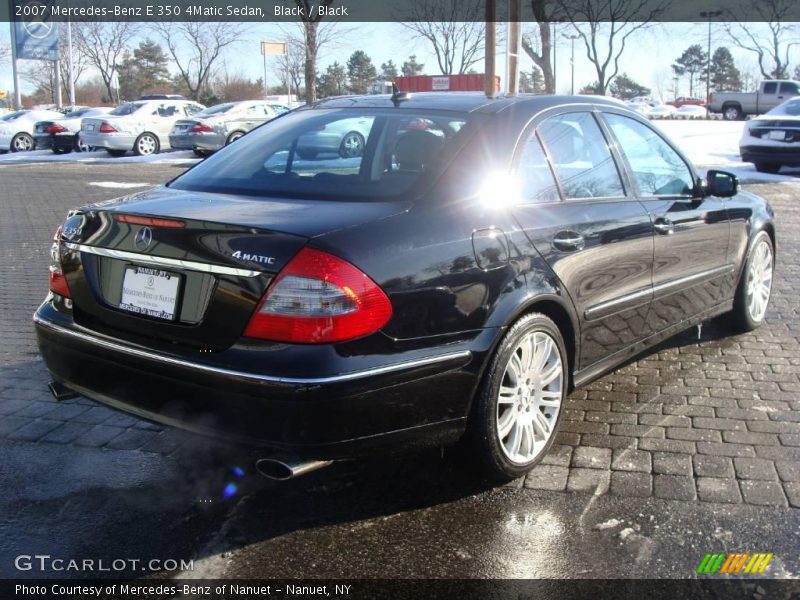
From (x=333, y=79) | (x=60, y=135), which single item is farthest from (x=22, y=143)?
(x=333, y=79)

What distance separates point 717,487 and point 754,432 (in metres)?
0.71

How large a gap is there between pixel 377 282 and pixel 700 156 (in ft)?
63.8

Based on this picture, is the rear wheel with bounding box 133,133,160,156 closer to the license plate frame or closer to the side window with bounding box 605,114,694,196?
the side window with bounding box 605,114,694,196

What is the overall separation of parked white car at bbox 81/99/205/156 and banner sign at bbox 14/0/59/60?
16.6 m

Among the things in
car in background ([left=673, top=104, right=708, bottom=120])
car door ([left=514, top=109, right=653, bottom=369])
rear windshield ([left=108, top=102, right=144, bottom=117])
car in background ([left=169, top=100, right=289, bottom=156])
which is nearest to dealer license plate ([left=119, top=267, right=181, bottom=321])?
car door ([left=514, top=109, right=653, bottom=369])

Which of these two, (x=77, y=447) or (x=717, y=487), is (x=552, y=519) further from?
(x=77, y=447)

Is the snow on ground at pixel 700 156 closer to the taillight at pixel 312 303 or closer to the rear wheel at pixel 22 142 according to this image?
the rear wheel at pixel 22 142

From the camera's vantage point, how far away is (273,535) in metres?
3.03

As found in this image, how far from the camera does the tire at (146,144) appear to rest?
77.6 ft

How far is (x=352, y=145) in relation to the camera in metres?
3.90

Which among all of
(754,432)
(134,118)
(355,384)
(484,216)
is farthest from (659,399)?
(134,118)

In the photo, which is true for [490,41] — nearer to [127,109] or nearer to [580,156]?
[580,156]

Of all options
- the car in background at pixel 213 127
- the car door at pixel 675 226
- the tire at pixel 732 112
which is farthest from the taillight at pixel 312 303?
the tire at pixel 732 112

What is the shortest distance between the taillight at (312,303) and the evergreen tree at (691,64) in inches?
4111
